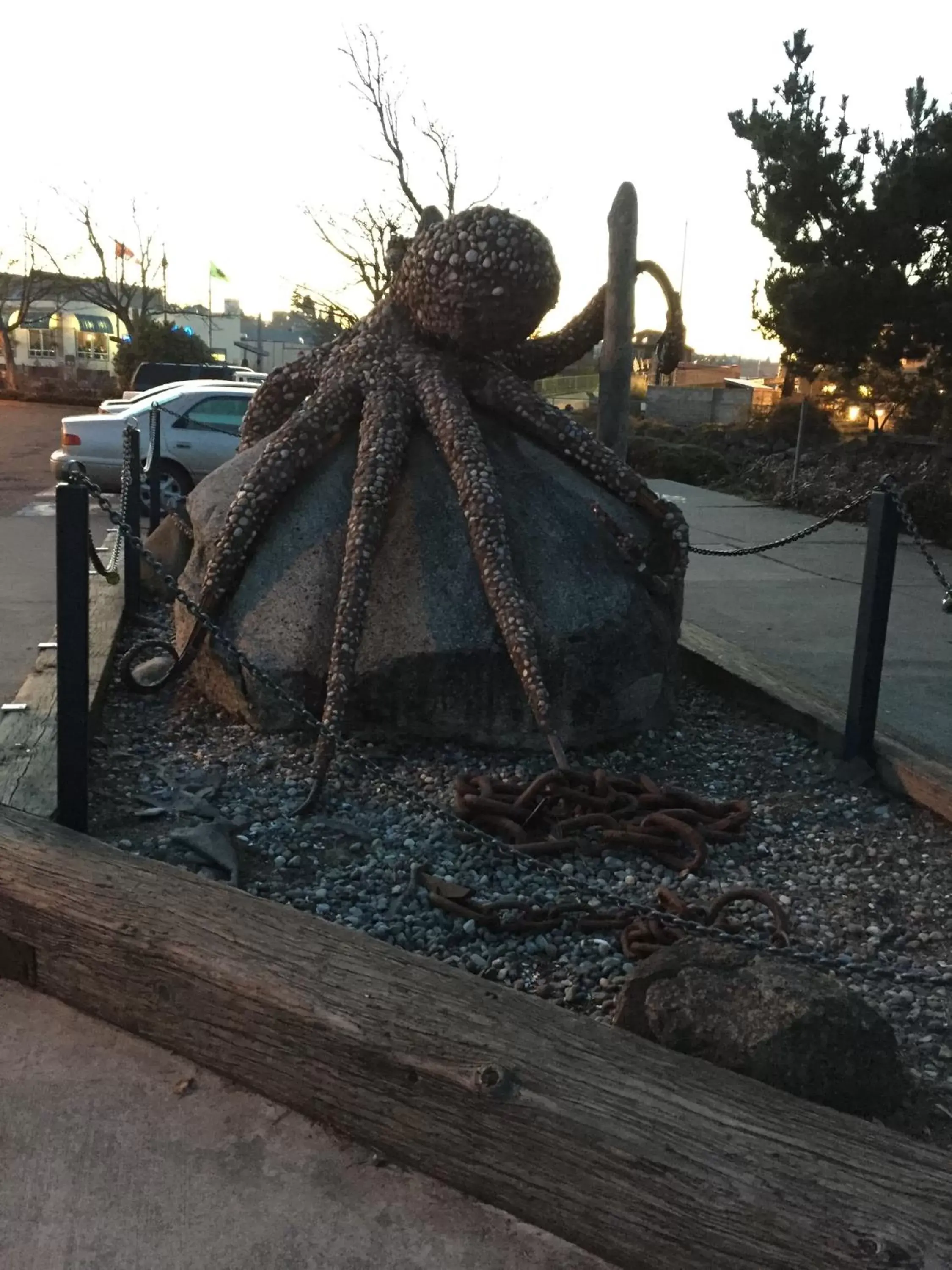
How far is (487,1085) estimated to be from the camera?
2.03 m

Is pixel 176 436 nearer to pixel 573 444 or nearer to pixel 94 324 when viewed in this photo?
pixel 573 444

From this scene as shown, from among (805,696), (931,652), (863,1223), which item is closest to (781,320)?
(931,652)

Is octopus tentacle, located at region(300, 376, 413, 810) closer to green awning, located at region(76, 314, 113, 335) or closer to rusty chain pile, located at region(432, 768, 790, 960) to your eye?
rusty chain pile, located at region(432, 768, 790, 960)

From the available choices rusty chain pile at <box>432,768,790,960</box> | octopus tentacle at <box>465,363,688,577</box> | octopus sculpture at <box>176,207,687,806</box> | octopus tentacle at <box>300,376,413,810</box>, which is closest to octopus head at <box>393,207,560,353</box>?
octopus sculpture at <box>176,207,687,806</box>

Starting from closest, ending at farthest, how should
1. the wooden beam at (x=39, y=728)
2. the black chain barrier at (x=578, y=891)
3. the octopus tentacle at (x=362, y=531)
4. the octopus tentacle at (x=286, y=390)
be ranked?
the black chain barrier at (x=578, y=891) → the wooden beam at (x=39, y=728) → the octopus tentacle at (x=362, y=531) → the octopus tentacle at (x=286, y=390)

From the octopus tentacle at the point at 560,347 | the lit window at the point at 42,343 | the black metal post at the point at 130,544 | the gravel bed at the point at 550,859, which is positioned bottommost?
the gravel bed at the point at 550,859

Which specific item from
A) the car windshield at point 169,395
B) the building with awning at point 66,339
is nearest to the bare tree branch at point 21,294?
the building with awning at point 66,339

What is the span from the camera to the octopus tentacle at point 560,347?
5.52m

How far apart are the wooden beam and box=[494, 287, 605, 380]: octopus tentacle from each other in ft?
7.64

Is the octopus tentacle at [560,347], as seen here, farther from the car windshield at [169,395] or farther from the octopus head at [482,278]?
the car windshield at [169,395]

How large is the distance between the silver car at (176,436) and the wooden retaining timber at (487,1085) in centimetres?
1056

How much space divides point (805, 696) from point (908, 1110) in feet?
9.57

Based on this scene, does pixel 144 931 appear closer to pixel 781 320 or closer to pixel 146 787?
pixel 146 787

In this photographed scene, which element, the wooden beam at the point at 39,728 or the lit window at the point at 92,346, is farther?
the lit window at the point at 92,346
